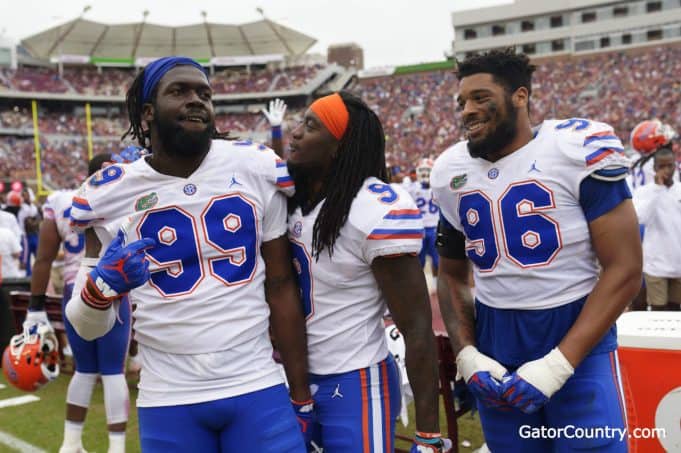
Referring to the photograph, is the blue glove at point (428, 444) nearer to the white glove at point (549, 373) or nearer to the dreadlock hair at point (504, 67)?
the white glove at point (549, 373)

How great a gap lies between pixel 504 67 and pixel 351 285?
0.90 metres

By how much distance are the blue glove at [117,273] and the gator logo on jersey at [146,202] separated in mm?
127

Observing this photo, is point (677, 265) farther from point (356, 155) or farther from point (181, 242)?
point (181, 242)

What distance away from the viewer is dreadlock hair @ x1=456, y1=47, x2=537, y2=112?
210 cm

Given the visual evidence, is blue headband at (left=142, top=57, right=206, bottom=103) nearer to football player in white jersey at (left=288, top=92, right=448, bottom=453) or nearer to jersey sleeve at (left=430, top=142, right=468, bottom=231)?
football player in white jersey at (left=288, top=92, right=448, bottom=453)

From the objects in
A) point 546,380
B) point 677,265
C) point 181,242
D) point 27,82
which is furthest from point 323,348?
point 27,82

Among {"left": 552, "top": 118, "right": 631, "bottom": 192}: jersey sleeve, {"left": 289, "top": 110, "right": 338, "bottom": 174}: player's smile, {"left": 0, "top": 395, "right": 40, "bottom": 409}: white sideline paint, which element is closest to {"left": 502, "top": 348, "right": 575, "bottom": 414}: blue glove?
{"left": 552, "top": 118, "right": 631, "bottom": 192}: jersey sleeve

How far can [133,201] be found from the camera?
1.93 meters

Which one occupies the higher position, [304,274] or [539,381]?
[304,274]

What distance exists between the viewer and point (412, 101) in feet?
129

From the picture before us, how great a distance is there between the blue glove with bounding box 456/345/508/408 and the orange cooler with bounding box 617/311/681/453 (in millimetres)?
996

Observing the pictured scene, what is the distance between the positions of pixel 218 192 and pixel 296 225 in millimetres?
286

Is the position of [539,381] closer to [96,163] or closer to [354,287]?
[354,287]

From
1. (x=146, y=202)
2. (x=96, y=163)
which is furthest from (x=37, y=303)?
(x=146, y=202)
